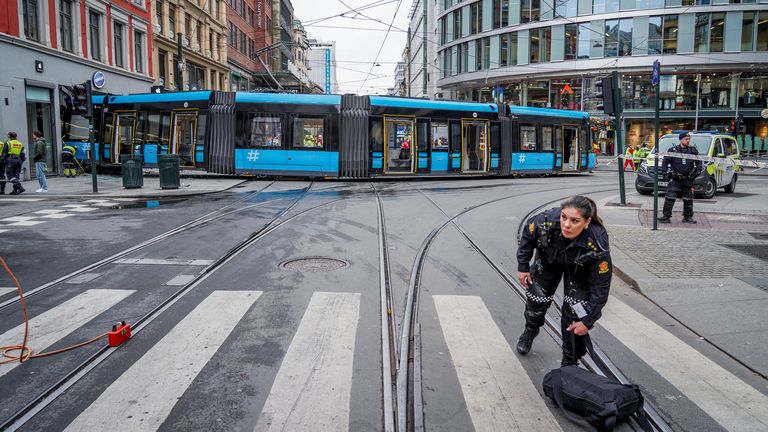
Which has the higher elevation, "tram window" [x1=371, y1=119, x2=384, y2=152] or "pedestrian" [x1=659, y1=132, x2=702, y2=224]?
"tram window" [x1=371, y1=119, x2=384, y2=152]

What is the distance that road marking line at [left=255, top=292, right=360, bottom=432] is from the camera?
373 cm

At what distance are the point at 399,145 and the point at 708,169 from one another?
36.2ft

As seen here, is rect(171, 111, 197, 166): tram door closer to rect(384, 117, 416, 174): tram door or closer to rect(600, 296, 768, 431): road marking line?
rect(384, 117, 416, 174): tram door

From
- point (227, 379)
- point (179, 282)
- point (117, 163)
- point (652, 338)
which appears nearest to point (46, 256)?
point (179, 282)

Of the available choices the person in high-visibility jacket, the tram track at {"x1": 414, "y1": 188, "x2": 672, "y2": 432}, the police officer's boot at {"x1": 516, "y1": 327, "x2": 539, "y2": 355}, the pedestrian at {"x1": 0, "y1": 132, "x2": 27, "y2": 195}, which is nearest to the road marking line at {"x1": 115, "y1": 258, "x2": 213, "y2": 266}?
the tram track at {"x1": 414, "y1": 188, "x2": 672, "y2": 432}

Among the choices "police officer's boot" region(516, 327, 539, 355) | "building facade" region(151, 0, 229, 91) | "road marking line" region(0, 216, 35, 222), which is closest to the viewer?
"police officer's boot" region(516, 327, 539, 355)

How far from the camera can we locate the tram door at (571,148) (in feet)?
89.5

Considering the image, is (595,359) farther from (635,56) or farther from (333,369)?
(635,56)

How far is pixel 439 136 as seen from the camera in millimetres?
23594

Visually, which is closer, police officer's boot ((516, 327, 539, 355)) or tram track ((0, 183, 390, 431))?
tram track ((0, 183, 390, 431))

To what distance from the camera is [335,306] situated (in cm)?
625

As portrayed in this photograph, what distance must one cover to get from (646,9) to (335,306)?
48027mm

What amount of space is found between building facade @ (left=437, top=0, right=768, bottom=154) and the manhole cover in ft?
134

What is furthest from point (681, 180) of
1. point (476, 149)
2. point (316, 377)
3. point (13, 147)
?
point (13, 147)
